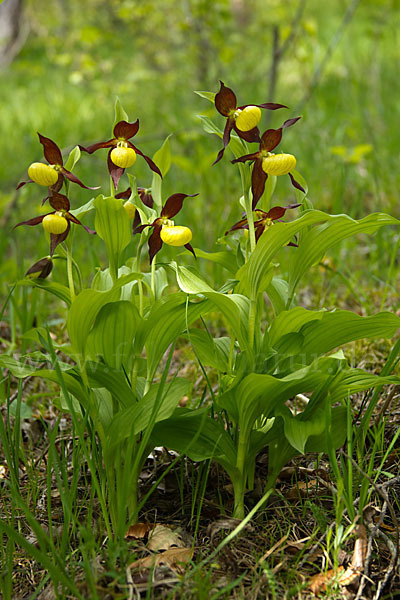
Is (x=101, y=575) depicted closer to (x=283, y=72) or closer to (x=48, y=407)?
(x=48, y=407)

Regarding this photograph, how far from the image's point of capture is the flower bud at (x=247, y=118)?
1.01 meters


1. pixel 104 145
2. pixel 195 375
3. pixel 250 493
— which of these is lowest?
pixel 195 375

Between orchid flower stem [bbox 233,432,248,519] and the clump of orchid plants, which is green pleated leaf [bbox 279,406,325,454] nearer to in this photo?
the clump of orchid plants

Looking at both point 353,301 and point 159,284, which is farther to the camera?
point 353,301

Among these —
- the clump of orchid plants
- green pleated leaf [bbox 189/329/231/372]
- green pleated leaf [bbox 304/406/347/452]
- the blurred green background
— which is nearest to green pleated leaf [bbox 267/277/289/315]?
the clump of orchid plants

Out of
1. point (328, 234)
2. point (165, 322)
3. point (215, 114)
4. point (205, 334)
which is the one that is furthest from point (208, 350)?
point (215, 114)

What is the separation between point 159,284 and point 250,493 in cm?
55

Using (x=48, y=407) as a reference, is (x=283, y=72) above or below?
above

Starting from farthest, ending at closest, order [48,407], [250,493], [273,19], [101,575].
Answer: [273,19]
[48,407]
[250,493]
[101,575]

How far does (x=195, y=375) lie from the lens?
1804mm

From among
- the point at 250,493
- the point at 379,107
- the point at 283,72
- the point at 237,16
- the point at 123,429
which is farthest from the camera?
the point at 237,16

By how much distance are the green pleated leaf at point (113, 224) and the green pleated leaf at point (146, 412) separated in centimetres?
29

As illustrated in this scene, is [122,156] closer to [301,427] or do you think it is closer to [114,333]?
[114,333]

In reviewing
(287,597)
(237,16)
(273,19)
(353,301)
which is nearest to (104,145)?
(287,597)
